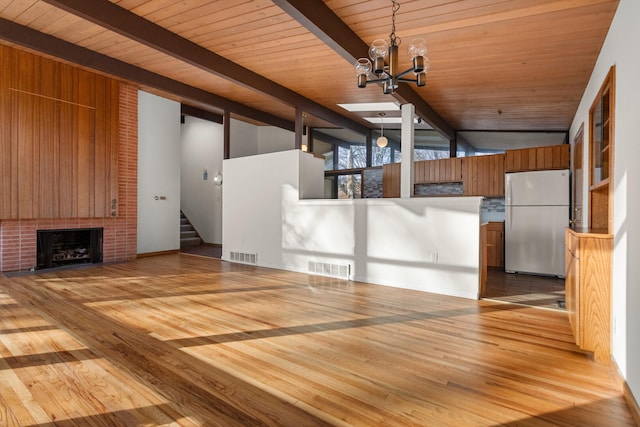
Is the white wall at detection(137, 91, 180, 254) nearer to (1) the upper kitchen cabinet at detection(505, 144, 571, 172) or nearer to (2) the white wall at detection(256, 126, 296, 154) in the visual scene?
(2) the white wall at detection(256, 126, 296, 154)

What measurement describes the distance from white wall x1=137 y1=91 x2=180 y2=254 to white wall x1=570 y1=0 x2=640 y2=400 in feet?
26.2

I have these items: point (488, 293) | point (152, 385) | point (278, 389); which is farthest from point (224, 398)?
point (488, 293)

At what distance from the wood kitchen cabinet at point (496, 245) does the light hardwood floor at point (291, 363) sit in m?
2.91

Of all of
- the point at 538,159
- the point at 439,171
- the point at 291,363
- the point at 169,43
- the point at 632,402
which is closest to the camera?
the point at 632,402

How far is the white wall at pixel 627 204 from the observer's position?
6.61ft

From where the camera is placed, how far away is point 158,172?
805 cm

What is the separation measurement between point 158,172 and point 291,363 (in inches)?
273

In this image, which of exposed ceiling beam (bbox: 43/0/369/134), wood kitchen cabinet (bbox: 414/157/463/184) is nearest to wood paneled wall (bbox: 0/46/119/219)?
exposed ceiling beam (bbox: 43/0/369/134)

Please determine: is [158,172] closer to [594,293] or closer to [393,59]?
[393,59]

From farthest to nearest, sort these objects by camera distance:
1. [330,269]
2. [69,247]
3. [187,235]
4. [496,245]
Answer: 1. [187,235]
2. [496,245]
3. [69,247]
4. [330,269]

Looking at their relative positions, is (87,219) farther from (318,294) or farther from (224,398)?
(224,398)

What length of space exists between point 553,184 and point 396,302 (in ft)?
12.7

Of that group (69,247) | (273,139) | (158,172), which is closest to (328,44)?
(158,172)

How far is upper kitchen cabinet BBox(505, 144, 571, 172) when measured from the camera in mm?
6070
